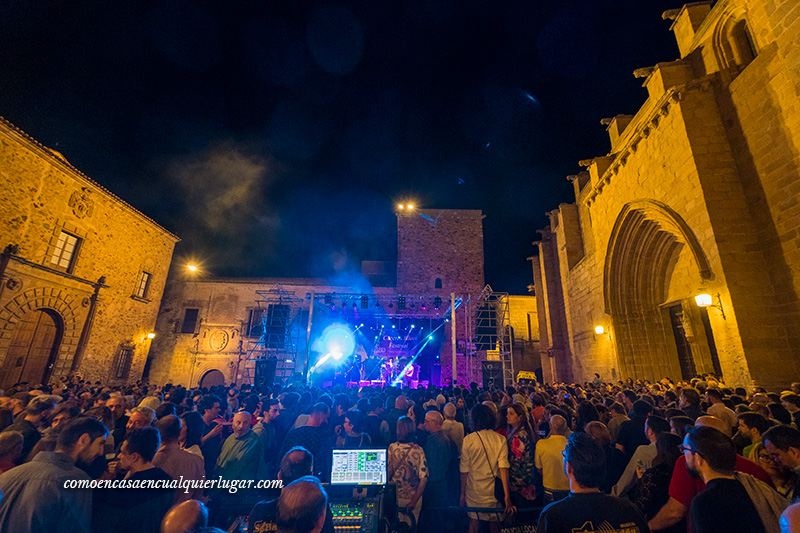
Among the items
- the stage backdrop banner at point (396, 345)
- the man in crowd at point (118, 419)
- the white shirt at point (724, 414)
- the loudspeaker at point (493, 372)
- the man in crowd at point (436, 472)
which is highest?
the stage backdrop banner at point (396, 345)

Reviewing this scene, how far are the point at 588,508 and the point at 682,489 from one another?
1.12 metres

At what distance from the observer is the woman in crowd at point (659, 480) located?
2.51m

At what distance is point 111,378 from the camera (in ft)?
51.4

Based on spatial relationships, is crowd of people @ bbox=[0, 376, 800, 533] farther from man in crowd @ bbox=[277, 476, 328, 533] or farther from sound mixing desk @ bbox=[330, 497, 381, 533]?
sound mixing desk @ bbox=[330, 497, 381, 533]

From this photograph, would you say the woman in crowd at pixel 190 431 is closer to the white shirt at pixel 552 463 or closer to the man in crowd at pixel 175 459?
the man in crowd at pixel 175 459

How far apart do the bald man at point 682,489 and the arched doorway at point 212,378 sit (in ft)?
68.3

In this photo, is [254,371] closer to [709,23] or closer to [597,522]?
[597,522]

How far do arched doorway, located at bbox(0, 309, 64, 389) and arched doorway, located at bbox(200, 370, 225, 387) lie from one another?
7053 millimetres

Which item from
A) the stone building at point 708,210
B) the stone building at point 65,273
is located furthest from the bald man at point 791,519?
the stone building at point 65,273

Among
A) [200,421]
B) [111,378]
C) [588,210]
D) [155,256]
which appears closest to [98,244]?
[155,256]

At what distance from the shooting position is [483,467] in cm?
359

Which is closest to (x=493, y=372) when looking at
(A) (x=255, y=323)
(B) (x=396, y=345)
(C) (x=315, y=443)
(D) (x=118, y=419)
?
(B) (x=396, y=345)

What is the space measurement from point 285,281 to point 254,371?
5329 millimetres

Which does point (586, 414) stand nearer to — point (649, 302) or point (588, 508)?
point (588, 508)
